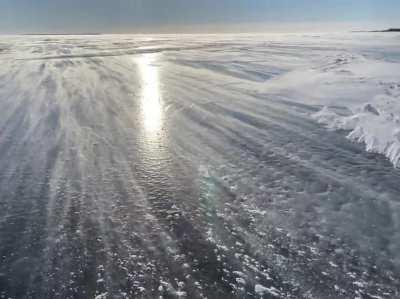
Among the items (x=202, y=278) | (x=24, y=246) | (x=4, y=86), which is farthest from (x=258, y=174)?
(x=4, y=86)

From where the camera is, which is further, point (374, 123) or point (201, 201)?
point (374, 123)

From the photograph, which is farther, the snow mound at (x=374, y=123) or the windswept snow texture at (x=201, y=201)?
the snow mound at (x=374, y=123)

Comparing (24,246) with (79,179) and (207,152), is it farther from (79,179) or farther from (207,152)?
(207,152)

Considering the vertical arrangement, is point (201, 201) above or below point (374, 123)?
below

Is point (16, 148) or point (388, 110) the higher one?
point (388, 110)

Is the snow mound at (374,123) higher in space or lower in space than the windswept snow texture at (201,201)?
higher
